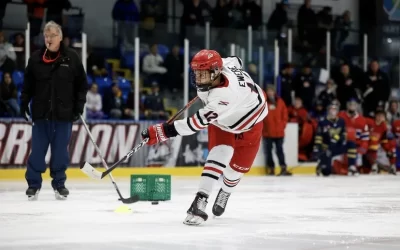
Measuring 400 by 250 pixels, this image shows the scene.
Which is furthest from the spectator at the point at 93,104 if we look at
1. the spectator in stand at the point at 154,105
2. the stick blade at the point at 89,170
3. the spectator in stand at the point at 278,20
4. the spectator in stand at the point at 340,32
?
the stick blade at the point at 89,170

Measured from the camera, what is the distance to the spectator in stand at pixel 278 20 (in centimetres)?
1641

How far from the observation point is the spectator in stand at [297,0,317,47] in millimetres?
17000

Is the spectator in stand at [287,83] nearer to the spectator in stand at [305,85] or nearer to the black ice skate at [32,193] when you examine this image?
the spectator in stand at [305,85]

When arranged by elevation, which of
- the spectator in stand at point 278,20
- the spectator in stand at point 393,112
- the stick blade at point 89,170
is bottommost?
the spectator in stand at point 393,112

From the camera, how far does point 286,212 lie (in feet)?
23.0

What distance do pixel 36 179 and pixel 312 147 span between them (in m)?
9.34

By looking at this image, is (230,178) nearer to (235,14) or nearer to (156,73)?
(156,73)

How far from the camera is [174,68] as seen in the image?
15.0 meters

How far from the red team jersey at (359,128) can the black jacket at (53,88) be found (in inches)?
346

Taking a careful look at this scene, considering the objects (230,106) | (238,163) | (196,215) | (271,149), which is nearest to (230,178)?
(238,163)

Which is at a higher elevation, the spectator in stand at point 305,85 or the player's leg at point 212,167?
the player's leg at point 212,167

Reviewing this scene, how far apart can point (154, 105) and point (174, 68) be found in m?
0.69

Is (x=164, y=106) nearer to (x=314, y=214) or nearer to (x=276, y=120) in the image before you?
(x=276, y=120)

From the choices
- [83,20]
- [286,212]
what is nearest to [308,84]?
[83,20]
